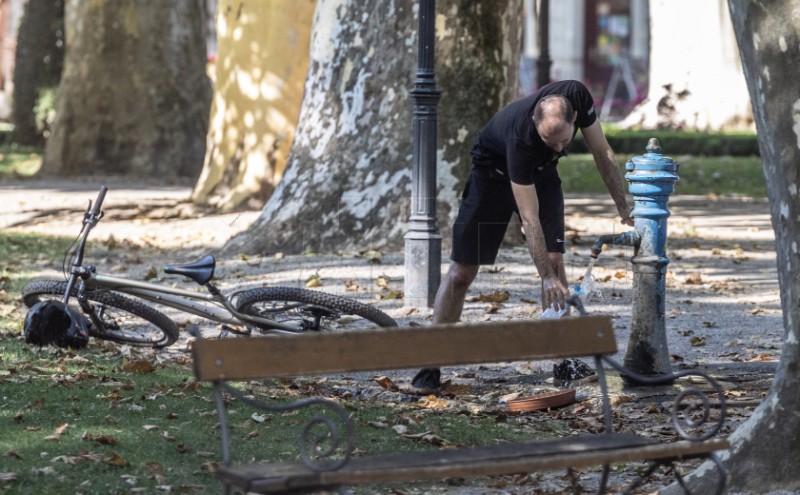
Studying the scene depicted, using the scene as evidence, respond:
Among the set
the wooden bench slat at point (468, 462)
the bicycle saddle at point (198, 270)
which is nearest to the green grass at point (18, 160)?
the bicycle saddle at point (198, 270)

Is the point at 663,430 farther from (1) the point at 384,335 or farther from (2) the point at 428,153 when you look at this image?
(2) the point at 428,153

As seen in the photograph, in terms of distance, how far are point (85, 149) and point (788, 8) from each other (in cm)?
1753

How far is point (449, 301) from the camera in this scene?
24.1 feet

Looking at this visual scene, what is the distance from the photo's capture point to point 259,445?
5.99m

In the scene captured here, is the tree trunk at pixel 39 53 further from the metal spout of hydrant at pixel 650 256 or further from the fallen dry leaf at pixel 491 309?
the metal spout of hydrant at pixel 650 256

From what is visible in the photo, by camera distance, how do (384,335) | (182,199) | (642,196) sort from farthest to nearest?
(182,199) → (642,196) → (384,335)

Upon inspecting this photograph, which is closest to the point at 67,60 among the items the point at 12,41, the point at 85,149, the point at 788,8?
the point at 85,149

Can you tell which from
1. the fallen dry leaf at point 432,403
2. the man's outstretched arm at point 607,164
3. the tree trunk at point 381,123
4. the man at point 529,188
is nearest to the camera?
the man at point 529,188

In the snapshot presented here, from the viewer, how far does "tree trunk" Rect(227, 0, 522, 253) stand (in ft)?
39.4

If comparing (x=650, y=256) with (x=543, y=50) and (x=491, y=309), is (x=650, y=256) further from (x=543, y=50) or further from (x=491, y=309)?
(x=543, y=50)

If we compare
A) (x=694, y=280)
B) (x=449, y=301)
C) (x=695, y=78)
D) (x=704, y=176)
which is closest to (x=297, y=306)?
(x=449, y=301)

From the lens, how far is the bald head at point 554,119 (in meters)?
6.19

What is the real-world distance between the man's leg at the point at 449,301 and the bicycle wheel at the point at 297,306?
61 centimetres

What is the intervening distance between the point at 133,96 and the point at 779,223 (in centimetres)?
1712
